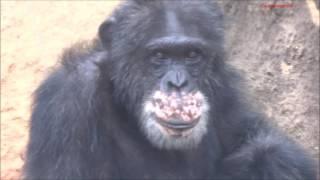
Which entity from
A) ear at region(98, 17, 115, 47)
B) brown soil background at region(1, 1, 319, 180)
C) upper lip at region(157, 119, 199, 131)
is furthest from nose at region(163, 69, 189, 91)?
brown soil background at region(1, 1, 319, 180)

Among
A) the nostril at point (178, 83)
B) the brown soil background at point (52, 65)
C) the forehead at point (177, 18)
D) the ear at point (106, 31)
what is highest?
the forehead at point (177, 18)

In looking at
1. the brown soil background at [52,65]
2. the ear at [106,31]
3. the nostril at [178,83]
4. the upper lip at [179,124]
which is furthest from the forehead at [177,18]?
the brown soil background at [52,65]

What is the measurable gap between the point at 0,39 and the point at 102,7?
90cm

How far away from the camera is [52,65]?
719cm

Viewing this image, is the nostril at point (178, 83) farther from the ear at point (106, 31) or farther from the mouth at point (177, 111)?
the ear at point (106, 31)

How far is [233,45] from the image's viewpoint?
7430mm

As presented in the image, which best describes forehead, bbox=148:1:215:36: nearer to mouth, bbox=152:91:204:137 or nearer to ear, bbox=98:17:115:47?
ear, bbox=98:17:115:47

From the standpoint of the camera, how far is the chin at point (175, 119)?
5055 millimetres

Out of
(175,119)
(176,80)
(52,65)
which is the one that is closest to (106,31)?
(176,80)

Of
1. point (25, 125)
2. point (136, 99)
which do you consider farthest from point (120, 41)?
point (25, 125)

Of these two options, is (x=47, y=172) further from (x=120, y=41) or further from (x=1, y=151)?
(x=1, y=151)

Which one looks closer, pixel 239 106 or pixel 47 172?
pixel 47 172

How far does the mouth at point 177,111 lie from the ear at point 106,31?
0.53 metres

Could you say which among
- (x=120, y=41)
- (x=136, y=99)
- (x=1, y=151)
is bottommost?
(x=1, y=151)
